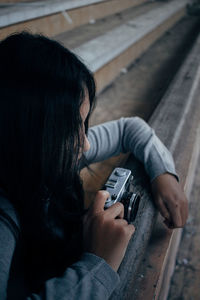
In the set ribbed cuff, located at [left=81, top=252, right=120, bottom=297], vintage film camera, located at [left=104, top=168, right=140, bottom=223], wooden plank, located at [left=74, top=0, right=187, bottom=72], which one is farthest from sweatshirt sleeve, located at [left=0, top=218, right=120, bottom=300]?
wooden plank, located at [left=74, top=0, right=187, bottom=72]

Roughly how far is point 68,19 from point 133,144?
4.92 feet

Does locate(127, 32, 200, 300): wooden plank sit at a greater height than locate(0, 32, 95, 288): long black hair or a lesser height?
lesser

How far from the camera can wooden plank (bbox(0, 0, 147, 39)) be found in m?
1.40

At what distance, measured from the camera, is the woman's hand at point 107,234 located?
1.51ft

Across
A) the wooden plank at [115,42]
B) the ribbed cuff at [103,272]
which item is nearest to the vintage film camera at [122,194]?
the ribbed cuff at [103,272]

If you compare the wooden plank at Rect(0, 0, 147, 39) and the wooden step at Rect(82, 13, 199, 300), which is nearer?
the wooden step at Rect(82, 13, 199, 300)

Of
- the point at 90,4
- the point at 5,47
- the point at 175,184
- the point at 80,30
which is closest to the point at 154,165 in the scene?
the point at 175,184

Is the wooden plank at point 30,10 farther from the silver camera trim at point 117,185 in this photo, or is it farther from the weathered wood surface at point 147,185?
the silver camera trim at point 117,185

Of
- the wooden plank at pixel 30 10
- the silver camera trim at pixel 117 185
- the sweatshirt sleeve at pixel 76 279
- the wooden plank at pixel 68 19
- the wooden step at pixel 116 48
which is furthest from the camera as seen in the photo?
the wooden step at pixel 116 48

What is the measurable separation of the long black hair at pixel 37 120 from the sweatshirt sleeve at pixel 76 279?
8 centimetres

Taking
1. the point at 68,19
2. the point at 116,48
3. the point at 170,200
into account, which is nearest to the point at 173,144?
the point at 170,200

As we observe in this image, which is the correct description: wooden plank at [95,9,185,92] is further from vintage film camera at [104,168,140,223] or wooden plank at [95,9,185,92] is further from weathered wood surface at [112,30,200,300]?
vintage film camera at [104,168,140,223]

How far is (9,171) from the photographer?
461 mm

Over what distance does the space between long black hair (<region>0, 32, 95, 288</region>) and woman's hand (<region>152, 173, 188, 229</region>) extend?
9.6 inches
